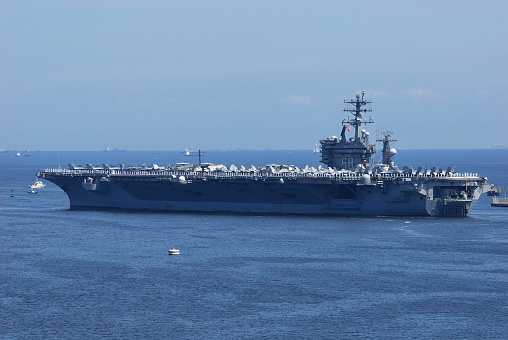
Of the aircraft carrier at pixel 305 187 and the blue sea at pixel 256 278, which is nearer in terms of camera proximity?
the blue sea at pixel 256 278

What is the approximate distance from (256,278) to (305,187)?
17.9m

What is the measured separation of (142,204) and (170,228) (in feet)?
27.5

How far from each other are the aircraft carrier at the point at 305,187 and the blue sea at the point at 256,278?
1475mm

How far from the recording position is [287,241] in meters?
39.3

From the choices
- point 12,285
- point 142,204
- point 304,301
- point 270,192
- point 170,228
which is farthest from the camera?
point 142,204

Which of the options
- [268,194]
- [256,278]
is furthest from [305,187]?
[256,278]

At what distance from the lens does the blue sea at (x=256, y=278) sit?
24.6 m

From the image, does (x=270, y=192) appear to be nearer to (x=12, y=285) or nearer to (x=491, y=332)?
(x=12, y=285)

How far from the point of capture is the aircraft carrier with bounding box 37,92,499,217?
46562mm

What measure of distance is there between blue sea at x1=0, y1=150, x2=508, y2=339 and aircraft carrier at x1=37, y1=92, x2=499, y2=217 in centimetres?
148

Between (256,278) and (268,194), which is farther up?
(268,194)

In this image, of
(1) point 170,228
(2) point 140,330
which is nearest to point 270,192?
(1) point 170,228

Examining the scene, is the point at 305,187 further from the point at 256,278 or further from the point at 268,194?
the point at 256,278

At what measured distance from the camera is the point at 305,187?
158 ft
